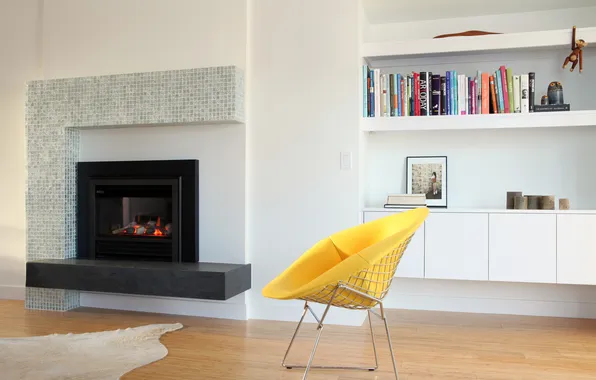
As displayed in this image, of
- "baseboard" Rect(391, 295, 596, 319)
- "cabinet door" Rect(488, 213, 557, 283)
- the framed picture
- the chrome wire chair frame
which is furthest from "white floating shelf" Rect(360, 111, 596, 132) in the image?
the chrome wire chair frame

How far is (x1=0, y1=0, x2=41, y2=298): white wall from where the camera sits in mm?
4582

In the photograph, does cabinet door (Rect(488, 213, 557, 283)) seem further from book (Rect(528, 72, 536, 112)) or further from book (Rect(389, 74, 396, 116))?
book (Rect(389, 74, 396, 116))

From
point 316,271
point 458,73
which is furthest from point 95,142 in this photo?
point 458,73

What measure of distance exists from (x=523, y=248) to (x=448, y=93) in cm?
113

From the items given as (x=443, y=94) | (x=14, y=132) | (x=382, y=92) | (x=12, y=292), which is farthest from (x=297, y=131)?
(x=12, y=292)

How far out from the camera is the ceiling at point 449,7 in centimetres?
383

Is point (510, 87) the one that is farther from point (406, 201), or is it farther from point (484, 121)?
point (406, 201)

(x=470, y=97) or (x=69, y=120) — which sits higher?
(x=470, y=97)

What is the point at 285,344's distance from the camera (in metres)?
3.19

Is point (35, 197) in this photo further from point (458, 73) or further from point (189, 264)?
point (458, 73)

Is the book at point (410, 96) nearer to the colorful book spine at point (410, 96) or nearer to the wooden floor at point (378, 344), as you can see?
the colorful book spine at point (410, 96)

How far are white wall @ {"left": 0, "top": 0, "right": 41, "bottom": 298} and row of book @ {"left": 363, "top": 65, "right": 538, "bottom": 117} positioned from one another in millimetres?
2813

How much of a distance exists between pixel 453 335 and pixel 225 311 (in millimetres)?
1521

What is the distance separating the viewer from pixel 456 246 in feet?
11.9
